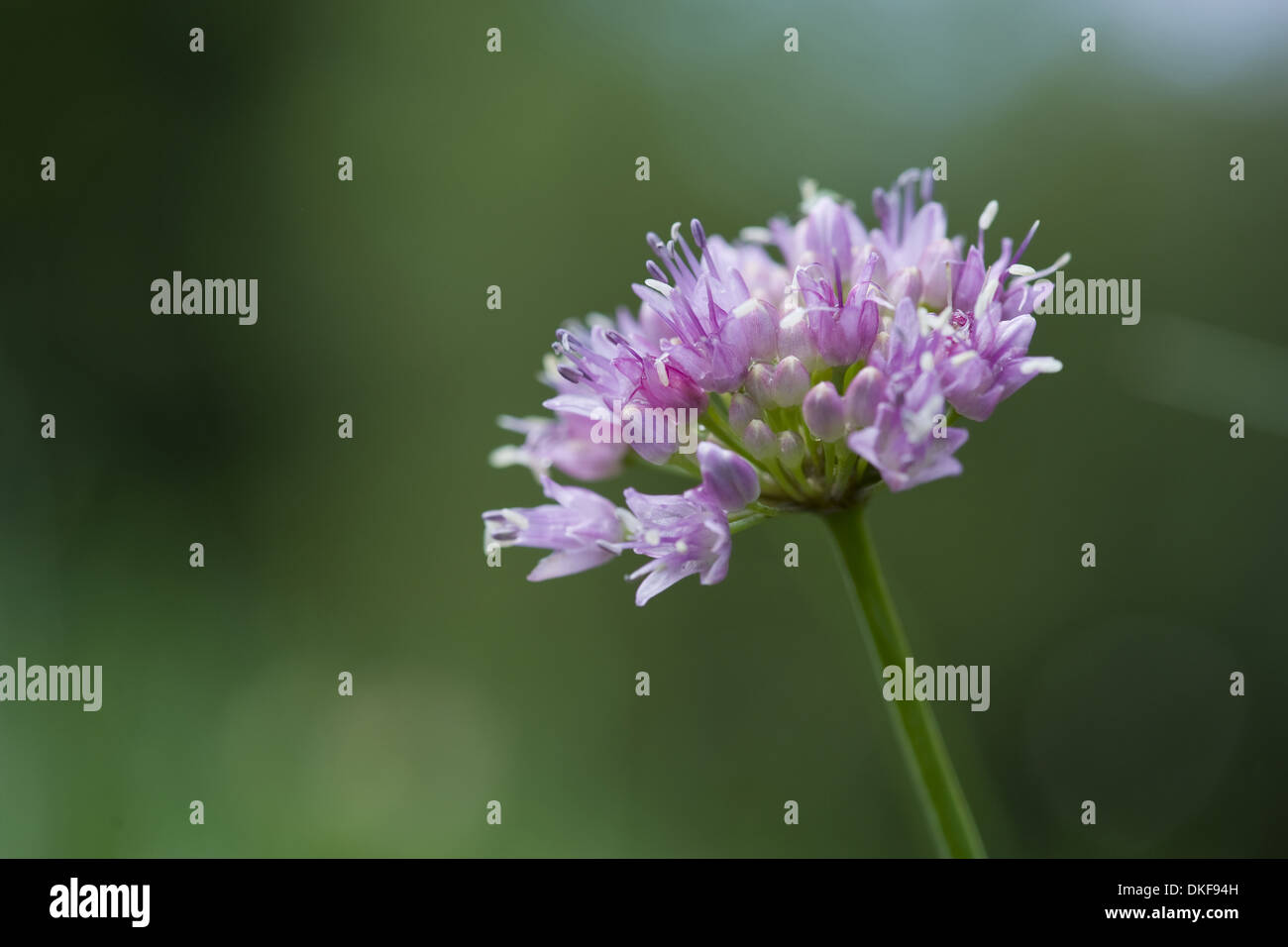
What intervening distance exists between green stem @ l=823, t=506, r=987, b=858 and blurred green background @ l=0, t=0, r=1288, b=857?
1.92 metres

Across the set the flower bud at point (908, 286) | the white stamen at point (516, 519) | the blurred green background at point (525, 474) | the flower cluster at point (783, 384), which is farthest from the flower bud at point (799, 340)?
the blurred green background at point (525, 474)

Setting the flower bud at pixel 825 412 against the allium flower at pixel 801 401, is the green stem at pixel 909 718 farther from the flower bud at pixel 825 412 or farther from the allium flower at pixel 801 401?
the flower bud at pixel 825 412

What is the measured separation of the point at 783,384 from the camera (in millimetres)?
2545

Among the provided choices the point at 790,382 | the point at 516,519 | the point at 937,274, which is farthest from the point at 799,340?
the point at 516,519

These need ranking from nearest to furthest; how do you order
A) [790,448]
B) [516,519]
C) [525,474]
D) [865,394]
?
[865,394]
[790,448]
[516,519]
[525,474]

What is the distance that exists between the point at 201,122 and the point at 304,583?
17.0 ft

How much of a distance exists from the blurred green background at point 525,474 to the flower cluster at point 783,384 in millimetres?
1629

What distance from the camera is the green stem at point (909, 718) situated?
245cm

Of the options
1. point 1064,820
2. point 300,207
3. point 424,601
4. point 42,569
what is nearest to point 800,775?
point 1064,820

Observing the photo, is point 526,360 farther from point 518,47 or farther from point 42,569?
point 42,569

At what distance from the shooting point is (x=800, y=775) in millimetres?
7598

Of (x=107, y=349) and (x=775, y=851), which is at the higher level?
(x=107, y=349)

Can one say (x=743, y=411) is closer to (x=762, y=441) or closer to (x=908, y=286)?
(x=762, y=441)

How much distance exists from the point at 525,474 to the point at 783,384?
22.7 feet
